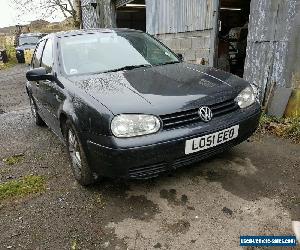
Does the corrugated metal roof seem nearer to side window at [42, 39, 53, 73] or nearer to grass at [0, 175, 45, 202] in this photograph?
side window at [42, 39, 53, 73]

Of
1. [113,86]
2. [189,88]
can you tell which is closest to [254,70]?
[189,88]

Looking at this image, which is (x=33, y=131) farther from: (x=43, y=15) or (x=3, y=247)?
(x=43, y=15)

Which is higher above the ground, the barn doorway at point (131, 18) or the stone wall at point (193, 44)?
the barn doorway at point (131, 18)

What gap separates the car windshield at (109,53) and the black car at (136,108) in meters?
0.01

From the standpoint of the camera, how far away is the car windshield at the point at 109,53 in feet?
11.9

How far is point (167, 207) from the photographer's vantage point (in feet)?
9.64

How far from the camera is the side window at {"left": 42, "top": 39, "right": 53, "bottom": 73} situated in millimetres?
3921

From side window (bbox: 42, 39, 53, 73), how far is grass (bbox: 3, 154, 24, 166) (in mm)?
1353

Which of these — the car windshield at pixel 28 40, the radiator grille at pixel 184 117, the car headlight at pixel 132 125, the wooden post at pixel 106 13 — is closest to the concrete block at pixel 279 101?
the radiator grille at pixel 184 117

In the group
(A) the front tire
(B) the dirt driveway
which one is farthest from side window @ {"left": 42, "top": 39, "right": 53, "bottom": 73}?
(B) the dirt driveway

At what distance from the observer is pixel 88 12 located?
13.4 metres

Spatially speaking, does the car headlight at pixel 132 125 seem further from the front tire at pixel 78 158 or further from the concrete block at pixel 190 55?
the concrete block at pixel 190 55

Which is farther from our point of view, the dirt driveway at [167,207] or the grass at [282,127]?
the grass at [282,127]

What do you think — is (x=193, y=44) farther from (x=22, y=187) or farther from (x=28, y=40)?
(x=28, y=40)
